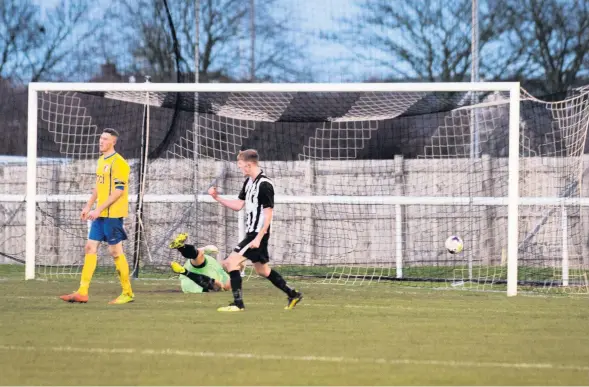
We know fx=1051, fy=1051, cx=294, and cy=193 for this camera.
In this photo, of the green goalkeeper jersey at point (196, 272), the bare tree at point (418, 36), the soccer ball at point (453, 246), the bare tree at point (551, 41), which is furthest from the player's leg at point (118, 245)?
the bare tree at point (551, 41)

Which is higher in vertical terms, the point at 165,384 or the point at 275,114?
the point at 275,114

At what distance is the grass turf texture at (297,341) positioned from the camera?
22.0ft

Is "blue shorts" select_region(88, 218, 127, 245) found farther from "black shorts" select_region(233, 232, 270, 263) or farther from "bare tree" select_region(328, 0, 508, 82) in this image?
"bare tree" select_region(328, 0, 508, 82)

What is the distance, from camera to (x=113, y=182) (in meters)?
11.7

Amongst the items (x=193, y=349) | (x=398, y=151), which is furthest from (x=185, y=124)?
(x=193, y=349)

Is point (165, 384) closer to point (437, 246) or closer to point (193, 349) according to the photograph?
point (193, 349)

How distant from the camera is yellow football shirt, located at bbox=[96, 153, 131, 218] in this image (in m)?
11.7

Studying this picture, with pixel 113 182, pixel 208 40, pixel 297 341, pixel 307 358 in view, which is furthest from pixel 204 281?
pixel 208 40

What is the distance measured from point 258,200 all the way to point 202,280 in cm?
293

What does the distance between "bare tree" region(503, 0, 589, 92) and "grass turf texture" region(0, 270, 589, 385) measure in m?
10.3

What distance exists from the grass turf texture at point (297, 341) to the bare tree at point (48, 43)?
12.0 meters

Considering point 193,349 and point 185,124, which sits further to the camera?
point 185,124

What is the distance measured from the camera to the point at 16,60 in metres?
24.3

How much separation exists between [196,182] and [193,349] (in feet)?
34.4
